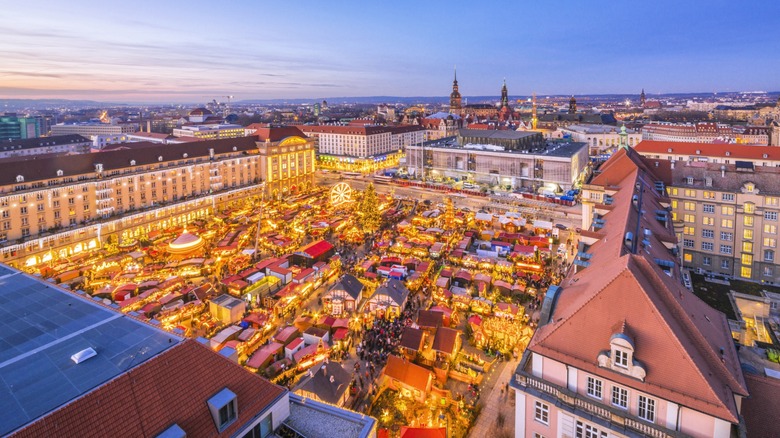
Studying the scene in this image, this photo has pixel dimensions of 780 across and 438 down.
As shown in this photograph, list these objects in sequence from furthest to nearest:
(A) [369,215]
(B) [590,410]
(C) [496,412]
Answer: (A) [369,215], (C) [496,412], (B) [590,410]

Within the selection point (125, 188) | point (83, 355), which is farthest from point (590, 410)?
point (125, 188)

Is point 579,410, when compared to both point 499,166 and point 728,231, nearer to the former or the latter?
point 728,231

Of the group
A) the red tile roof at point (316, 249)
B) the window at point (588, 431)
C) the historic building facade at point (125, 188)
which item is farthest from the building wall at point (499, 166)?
the window at point (588, 431)

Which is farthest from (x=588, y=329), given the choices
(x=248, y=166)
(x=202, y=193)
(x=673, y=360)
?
(x=248, y=166)

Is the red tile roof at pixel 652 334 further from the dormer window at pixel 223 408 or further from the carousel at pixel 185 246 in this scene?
the carousel at pixel 185 246

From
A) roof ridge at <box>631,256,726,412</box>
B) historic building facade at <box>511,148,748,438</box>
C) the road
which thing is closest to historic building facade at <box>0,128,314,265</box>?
the road

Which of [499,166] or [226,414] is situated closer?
[226,414]

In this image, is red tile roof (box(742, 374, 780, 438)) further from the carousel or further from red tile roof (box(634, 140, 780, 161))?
red tile roof (box(634, 140, 780, 161))
